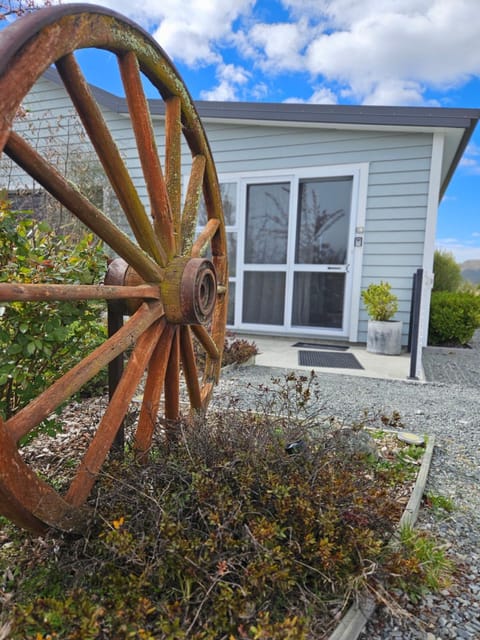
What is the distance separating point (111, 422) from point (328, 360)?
3784 millimetres

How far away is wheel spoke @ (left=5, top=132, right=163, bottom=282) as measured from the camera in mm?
978

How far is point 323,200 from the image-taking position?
5.75m

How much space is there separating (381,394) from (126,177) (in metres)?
2.99

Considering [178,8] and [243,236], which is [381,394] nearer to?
[243,236]

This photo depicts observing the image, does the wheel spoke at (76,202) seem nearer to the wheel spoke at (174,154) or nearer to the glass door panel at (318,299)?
the wheel spoke at (174,154)

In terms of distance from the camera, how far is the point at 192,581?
3.52 ft

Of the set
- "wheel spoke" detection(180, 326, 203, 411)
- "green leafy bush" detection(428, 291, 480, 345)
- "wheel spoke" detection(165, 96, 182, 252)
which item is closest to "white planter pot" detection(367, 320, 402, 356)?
"green leafy bush" detection(428, 291, 480, 345)

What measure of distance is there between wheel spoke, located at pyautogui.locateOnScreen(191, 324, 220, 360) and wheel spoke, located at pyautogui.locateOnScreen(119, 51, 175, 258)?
1.53 ft

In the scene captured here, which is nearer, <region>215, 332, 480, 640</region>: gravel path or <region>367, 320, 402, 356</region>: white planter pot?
<region>215, 332, 480, 640</region>: gravel path

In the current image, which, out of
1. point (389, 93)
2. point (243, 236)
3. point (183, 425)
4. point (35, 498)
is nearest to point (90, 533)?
point (35, 498)

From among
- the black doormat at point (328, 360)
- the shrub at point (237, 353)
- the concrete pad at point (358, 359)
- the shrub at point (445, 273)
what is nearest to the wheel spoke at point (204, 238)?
the shrub at point (237, 353)

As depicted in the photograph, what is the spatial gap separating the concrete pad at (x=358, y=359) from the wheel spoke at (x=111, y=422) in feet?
9.73

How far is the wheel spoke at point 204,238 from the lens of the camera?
194cm

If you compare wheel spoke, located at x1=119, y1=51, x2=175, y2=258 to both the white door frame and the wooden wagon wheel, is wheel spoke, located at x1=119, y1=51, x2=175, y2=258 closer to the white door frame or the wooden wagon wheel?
the wooden wagon wheel
